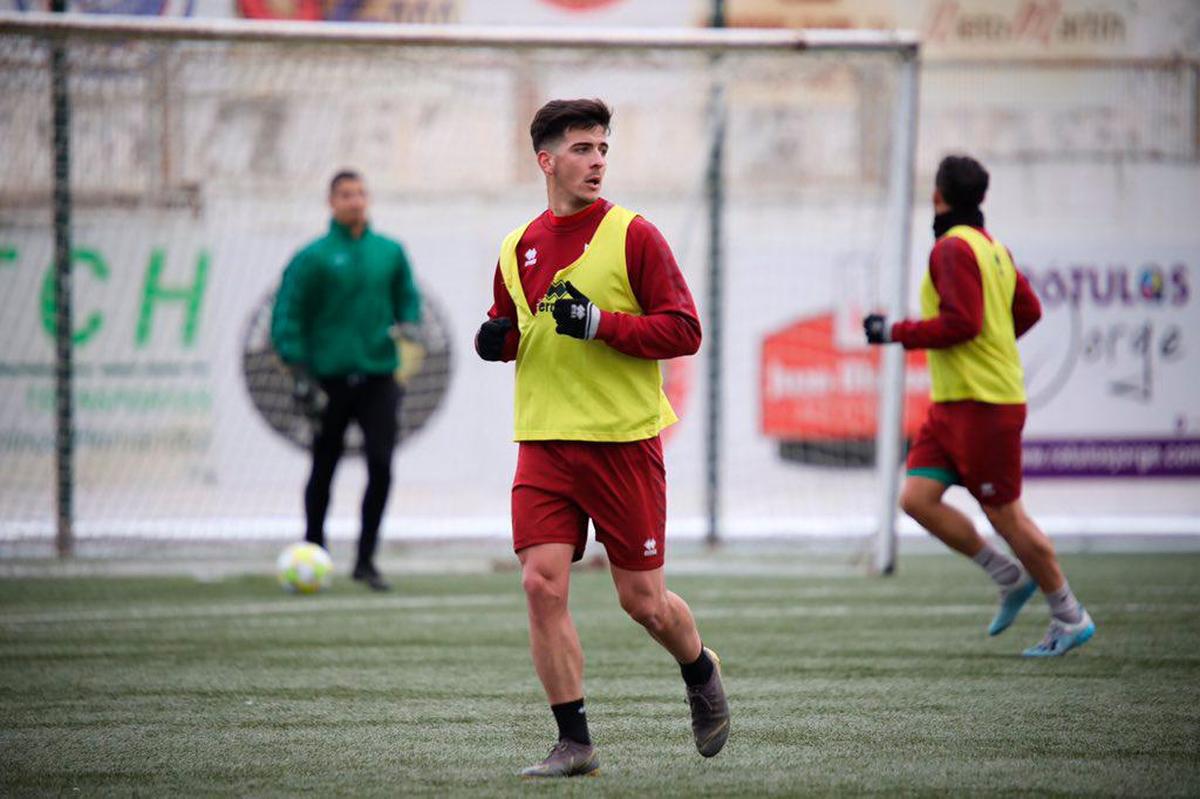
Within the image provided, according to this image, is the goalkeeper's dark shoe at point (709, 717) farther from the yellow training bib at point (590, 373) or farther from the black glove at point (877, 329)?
the black glove at point (877, 329)

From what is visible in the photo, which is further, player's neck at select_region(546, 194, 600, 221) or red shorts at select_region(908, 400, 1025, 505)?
red shorts at select_region(908, 400, 1025, 505)

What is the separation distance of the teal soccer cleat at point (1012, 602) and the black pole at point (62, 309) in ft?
A: 20.5

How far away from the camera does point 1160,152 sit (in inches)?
468

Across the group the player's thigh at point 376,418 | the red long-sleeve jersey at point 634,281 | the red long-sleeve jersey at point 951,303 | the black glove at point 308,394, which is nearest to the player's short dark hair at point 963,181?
the red long-sleeve jersey at point 951,303

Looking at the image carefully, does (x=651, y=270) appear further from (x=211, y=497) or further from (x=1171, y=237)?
(x=1171, y=237)

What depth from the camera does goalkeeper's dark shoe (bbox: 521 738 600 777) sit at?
15.1ft

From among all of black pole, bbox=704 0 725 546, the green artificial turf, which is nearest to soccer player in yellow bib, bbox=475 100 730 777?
the green artificial turf

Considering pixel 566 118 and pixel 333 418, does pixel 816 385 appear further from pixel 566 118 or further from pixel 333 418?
pixel 566 118

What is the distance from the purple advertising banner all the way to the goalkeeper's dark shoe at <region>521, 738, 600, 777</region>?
762cm

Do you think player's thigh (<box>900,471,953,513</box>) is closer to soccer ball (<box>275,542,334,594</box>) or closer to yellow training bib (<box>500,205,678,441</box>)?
yellow training bib (<box>500,205,678,441</box>)

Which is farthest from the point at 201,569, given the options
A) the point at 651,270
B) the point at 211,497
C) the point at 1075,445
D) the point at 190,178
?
the point at 651,270

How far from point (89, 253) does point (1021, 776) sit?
26.6 feet

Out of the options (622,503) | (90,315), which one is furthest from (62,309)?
(622,503)

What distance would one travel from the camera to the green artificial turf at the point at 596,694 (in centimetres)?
466
